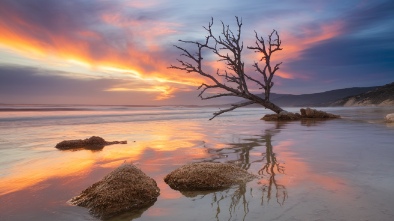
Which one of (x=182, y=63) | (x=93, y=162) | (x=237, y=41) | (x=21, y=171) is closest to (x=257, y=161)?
(x=93, y=162)

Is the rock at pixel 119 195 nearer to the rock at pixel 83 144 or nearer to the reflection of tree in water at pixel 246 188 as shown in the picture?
the reflection of tree in water at pixel 246 188

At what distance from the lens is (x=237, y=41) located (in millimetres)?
16344

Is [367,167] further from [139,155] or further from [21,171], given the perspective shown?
[21,171]

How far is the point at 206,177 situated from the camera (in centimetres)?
430

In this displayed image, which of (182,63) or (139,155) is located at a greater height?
(182,63)

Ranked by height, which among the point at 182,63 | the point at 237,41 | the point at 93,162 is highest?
the point at 237,41

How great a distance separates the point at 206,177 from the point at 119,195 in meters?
1.29

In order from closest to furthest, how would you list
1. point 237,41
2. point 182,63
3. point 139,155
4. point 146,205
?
point 146,205 < point 139,155 < point 182,63 < point 237,41

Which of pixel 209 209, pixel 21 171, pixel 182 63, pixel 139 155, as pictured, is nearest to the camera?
pixel 209 209

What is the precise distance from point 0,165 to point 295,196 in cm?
552

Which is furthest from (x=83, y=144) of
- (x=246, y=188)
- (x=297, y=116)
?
(x=297, y=116)

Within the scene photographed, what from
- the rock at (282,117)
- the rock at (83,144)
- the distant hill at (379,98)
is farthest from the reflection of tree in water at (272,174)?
the distant hill at (379,98)

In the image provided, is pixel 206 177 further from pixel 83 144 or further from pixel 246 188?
pixel 83 144

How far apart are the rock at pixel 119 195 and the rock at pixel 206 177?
0.44 meters
